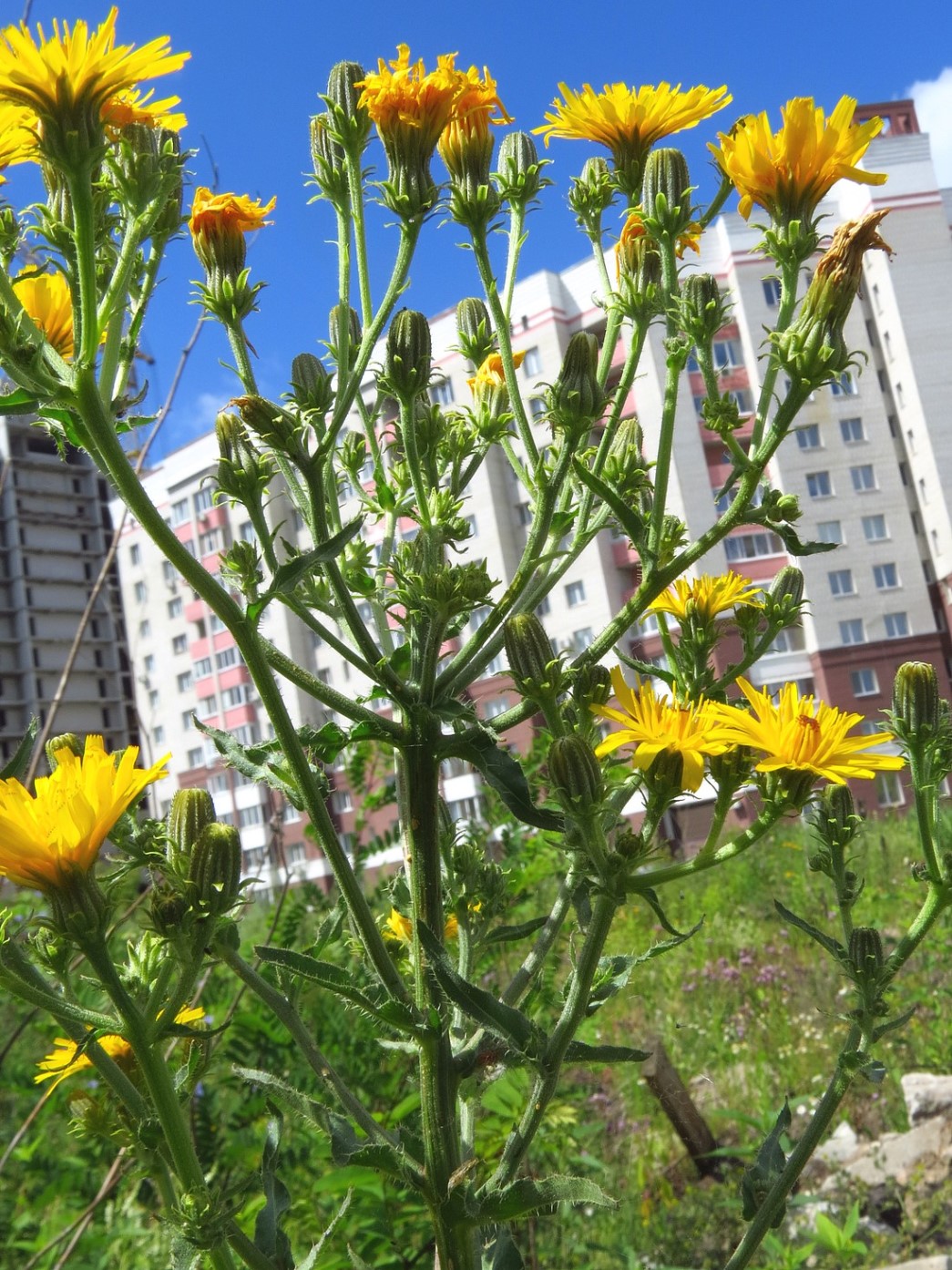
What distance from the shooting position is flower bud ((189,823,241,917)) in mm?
1228

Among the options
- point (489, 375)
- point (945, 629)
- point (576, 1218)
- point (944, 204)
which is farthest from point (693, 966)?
point (944, 204)

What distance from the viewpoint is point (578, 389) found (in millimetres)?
1469

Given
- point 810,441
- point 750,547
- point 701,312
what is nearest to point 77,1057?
point 701,312

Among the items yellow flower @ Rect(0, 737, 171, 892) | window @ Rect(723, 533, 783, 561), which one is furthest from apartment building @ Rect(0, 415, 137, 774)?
yellow flower @ Rect(0, 737, 171, 892)

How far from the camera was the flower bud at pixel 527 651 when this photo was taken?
1317 mm

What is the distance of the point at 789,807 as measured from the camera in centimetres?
129

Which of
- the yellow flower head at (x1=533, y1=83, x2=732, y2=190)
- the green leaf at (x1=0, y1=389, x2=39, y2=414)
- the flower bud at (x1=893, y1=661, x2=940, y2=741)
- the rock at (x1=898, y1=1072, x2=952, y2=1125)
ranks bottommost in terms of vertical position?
the rock at (x1=898, y1=1072, x2=952, y2=1125)

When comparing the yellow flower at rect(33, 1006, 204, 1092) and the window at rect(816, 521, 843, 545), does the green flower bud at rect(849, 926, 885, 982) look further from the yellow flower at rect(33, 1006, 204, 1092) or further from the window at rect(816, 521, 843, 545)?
the window at rect(816, 521, 843, 545)

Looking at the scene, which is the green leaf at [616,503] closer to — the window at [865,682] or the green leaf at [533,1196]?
the green leaf at [533,1196]

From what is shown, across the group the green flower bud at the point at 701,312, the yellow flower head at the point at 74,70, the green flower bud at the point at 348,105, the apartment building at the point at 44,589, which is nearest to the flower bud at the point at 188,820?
the yellow flower head at the point at 74,70

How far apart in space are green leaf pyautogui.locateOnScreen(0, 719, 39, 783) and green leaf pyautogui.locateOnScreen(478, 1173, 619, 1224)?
763mm

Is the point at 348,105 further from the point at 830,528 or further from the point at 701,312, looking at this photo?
the point at 830,528

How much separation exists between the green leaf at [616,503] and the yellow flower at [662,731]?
0.19m

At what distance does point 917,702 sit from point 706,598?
37cm
